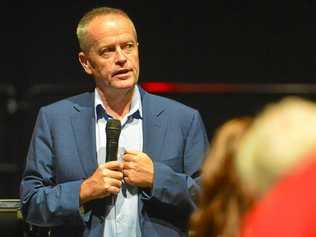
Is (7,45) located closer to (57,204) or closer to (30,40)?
(30,40)

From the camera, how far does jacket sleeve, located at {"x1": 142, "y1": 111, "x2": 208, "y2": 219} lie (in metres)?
2.18

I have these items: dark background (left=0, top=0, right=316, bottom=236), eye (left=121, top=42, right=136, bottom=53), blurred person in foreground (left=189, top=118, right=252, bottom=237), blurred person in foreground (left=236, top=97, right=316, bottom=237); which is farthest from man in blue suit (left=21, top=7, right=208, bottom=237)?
dark background (left=0, top=0, right=316, bottom=236)

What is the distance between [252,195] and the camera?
903mm

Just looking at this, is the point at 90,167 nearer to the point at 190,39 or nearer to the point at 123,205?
the point at 123,205

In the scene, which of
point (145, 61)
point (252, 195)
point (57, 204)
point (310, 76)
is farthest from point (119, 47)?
point (310, 76)

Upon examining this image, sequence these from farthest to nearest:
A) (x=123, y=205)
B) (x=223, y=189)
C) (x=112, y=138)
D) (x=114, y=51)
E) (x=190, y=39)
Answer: (x=190, y=39)
(x=114, y=51)
(x=123, y=205)
(x=112, y=138)
(x=223, y=189)

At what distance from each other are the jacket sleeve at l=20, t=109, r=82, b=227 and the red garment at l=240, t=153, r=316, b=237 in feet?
4.44

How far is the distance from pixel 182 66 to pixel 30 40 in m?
0.86

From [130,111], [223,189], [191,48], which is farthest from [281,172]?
[191,48]

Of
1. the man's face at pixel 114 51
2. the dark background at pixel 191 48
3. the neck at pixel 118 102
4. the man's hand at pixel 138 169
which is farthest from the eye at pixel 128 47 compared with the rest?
the dark background at pixel 191 48

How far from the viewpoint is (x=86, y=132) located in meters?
2.30

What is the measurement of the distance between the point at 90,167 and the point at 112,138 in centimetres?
23

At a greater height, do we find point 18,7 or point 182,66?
point 18,7

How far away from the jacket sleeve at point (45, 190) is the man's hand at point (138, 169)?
5.9 inches
